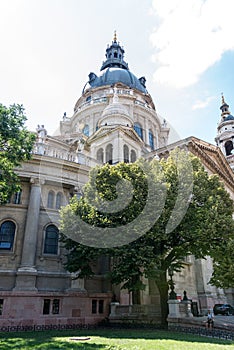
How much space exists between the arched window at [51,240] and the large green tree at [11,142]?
490 centimetres

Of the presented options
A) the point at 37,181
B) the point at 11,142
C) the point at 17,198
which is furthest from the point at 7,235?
the point at 11,142

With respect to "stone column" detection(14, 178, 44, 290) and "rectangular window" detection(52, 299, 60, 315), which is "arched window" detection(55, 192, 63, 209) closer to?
"stone column" detection(14, 178, 44, 290)

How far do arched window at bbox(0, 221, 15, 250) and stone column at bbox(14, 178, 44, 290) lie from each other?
128cm

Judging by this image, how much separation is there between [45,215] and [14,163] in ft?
18.7

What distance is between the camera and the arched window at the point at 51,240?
20172 millimetres

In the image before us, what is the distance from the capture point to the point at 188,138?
29391mm

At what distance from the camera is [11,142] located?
15.9 meters

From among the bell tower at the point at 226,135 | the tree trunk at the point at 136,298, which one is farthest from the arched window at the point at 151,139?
the tree trunk at the point at 136,298

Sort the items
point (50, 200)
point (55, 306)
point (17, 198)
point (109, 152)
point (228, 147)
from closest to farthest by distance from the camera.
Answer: point (55, 306) → point (17, 198) → point (50, 200) → point (109, 152) → point (228, 147)

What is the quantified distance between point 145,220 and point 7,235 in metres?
9.87

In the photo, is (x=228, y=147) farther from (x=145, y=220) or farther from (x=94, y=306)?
(x=145, y=220)

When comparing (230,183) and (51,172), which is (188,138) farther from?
(51,172)

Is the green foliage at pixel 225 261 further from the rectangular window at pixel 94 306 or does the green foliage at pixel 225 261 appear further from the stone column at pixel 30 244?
the stone column at pixel 30 244

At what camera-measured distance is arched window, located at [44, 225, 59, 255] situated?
66.2 feet
